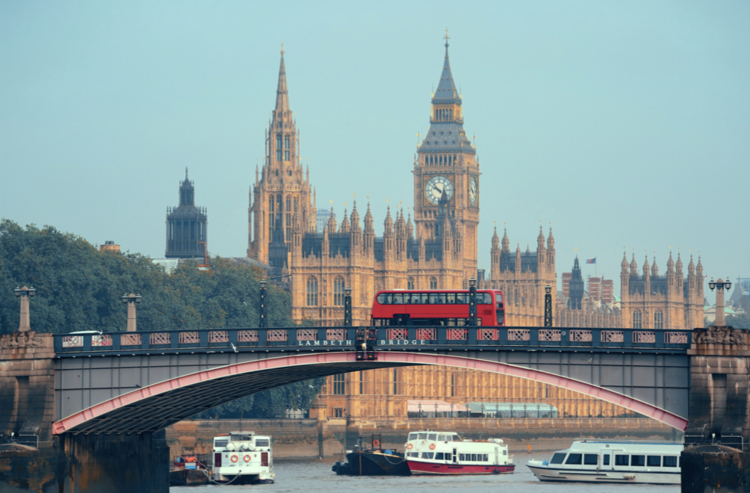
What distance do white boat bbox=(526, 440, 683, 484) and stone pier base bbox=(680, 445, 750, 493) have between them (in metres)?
41.9

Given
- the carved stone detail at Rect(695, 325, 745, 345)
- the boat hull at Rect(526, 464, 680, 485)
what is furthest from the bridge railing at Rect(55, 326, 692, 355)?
the boat hull at Rect(526, 464, 680, 485)

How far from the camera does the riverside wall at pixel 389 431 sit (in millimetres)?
131750

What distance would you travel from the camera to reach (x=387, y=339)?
7312 centimetres

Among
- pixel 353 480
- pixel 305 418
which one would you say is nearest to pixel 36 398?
pixel 353 480

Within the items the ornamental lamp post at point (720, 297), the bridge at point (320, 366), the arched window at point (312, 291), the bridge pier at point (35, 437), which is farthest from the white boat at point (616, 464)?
the arched window at point (312, 291)

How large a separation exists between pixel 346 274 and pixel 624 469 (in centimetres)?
6282

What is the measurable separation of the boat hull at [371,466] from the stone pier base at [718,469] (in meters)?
52.5

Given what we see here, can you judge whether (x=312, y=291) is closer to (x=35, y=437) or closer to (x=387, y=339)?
(x=35, y=437)

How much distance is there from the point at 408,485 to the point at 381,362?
3557 cm

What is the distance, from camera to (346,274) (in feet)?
552

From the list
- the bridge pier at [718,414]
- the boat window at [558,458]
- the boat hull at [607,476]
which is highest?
the bridge pier at [718,414]

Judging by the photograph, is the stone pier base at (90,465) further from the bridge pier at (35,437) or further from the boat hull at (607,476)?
the boat hull at (607,476)

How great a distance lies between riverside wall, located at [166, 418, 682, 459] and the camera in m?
132

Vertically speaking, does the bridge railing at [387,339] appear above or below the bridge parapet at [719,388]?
above
